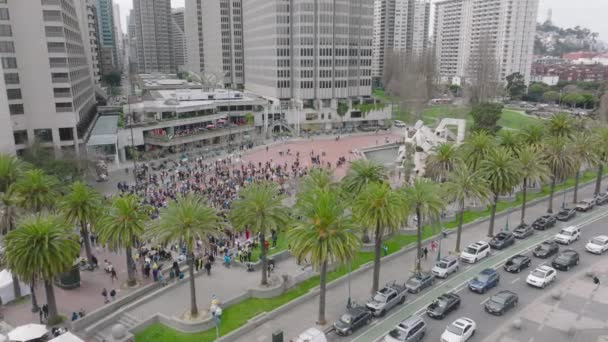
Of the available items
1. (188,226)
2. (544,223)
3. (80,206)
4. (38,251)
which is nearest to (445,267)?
(544,223)

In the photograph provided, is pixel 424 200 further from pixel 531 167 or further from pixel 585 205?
pixel 585 205

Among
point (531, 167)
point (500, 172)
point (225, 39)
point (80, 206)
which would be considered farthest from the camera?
point (225, 39)

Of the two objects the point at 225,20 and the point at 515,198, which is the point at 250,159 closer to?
the point at 515,198

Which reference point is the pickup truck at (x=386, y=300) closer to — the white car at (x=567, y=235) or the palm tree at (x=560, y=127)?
the white car at (x=567, y=235)

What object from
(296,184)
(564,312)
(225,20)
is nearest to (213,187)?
(296,184)

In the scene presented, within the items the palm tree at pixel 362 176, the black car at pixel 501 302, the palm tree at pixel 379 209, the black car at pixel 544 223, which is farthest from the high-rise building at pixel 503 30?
the palm tree at pixel 379 209

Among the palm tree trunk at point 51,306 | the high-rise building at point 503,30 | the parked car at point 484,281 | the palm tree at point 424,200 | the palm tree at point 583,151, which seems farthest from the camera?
the high-rise building at point 503,30
